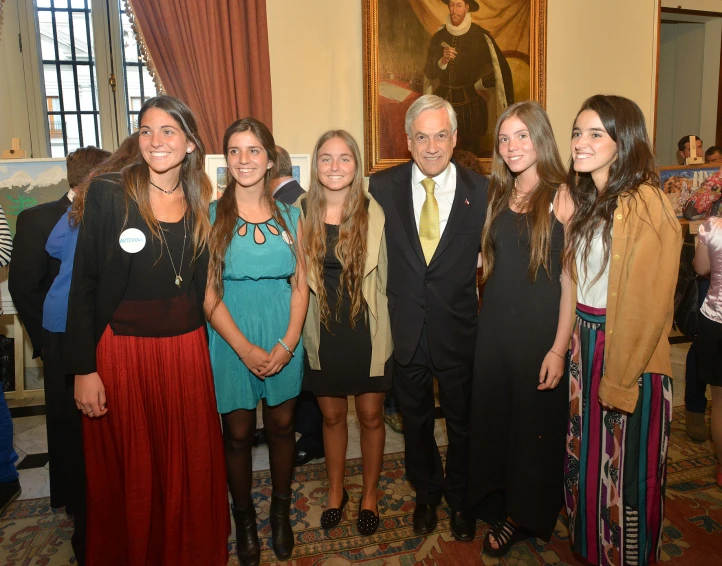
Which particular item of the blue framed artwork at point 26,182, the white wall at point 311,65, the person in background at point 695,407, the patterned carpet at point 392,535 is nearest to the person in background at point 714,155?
the white wall at point 311,65

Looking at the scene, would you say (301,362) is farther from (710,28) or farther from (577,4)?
(710,28)

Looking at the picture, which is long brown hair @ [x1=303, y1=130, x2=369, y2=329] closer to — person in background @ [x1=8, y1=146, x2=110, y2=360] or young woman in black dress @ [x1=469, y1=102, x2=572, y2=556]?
young woman in black dress @ [x1=469, y1=102, x2=572, y2=556]

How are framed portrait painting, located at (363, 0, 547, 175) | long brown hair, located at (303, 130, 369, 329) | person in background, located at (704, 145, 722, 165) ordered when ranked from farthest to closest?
person in background, located at (704, 145, 722, 165)
framed portrait painting, located at (363, 0, 547, 175)
long brown hair, located at (303, 130, 369, 329)

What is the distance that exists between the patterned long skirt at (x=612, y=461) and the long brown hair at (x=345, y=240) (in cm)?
91

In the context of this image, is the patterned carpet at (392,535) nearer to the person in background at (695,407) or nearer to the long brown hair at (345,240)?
the person in background at (695,407)

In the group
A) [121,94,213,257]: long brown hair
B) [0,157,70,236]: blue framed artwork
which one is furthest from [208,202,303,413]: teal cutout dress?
[0,157,70,236]: blue framed artwork

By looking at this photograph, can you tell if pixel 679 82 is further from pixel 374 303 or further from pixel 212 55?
pixel 374 303

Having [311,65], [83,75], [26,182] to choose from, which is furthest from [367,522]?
[83,75]

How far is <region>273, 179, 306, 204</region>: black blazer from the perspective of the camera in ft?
10.1

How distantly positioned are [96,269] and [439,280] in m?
1.36

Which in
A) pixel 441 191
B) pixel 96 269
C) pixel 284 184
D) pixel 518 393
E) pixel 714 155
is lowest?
pixel 518 393

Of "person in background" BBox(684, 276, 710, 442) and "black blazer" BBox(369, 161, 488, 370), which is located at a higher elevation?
"black blazer" BBox(369, 161, 488, 370)

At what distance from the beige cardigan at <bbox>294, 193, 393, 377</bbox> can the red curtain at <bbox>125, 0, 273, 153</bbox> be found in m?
2.41

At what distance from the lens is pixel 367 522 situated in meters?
2.44
